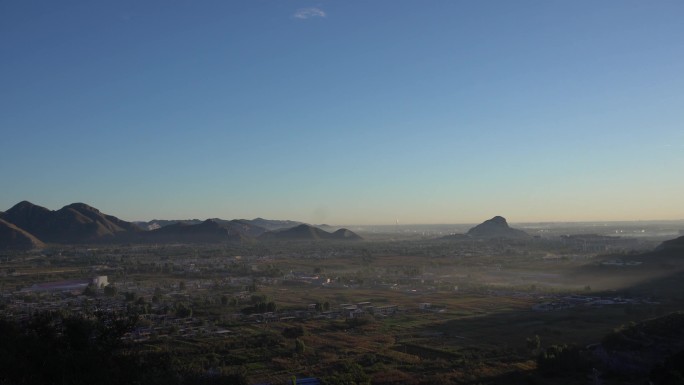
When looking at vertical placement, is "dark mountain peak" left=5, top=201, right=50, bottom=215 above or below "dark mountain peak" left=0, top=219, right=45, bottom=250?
above

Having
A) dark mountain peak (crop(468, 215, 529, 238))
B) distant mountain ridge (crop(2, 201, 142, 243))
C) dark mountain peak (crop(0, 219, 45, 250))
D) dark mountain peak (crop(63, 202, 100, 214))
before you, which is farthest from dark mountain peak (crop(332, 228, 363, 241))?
dark mountain peak (crop(0, 219, 45, 250))

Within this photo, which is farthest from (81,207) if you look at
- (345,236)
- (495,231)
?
(495,231)

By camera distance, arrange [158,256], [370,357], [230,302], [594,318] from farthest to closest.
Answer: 1. [158,256]
2. [230,302]
3. [594,318]
4. [370,357]

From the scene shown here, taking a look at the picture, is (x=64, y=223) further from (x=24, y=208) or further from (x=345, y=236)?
(x=345, y=236)

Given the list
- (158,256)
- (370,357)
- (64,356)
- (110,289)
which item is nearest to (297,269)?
(110,289)

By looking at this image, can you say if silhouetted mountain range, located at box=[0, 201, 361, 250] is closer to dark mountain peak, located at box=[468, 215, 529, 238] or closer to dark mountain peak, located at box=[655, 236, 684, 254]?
dark mountain peak, located at box=[468, 215, 529, 238]

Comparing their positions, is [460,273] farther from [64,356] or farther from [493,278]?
[64,356]

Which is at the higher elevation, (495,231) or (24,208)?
(24,208)

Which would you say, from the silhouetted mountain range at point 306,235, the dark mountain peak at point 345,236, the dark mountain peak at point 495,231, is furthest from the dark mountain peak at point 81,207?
the dark mountain peak at point 495,231
